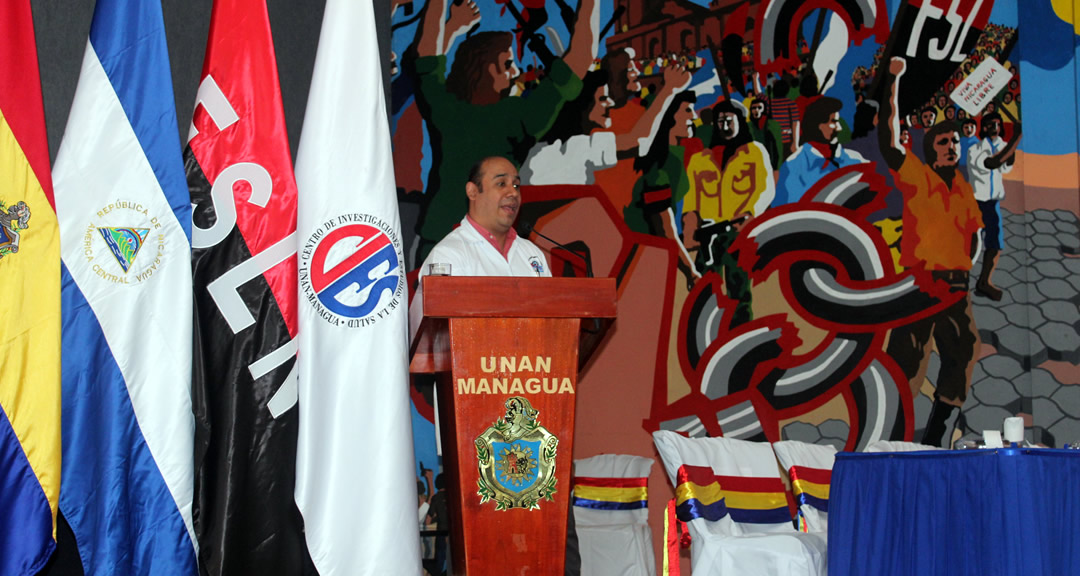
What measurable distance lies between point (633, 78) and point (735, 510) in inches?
83.7

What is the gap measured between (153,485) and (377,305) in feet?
2.42

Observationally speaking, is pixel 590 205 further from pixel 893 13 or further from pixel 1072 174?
pixel 1072 174

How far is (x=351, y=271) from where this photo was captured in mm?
2721

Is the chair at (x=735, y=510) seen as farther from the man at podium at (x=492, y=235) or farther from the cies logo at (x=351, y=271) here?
the cies logo at (x=351, y=271)

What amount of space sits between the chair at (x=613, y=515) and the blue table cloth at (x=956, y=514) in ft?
3.47

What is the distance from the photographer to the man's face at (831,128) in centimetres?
457

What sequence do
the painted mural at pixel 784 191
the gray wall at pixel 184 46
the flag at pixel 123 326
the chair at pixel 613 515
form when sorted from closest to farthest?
the flag at pixel 123 326
the gray wall at pixel 184 46
the chair at pixel 613 515
the painted mural at pixel 784 191

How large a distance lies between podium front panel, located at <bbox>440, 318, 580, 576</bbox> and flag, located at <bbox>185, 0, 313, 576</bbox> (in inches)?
20.8

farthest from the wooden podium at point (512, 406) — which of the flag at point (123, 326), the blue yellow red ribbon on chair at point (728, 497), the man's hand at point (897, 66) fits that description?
the man's hand at point (897, 66)

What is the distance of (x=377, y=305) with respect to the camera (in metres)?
2.73

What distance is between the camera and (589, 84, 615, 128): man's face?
4.70m

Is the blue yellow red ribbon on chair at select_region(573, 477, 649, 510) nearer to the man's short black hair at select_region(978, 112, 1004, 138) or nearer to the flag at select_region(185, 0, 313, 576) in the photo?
the flag at select_region(185, 0, 313, 576)

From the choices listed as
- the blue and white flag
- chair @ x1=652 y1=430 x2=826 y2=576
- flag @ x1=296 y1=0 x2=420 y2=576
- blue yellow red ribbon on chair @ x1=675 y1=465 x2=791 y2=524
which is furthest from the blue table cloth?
the blue and white flag

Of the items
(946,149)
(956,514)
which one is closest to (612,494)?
(956,514)
